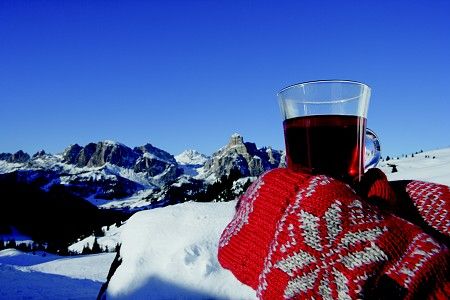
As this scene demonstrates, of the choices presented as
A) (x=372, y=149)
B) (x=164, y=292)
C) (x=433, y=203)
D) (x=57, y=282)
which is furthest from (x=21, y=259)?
(x=433, y=203)

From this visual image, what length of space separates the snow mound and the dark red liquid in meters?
1.54

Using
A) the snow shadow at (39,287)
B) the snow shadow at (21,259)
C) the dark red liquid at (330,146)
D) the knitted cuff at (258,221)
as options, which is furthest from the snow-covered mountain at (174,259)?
the snow shadow at (21,259)

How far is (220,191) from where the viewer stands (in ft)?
185

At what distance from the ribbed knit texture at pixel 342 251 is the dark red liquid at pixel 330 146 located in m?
0.21

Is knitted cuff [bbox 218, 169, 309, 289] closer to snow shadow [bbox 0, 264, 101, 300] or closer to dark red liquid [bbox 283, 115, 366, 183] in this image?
dark red liquid [bbox 283, 115, 366, 183]

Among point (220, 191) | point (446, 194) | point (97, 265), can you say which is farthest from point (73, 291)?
point (220, 191)

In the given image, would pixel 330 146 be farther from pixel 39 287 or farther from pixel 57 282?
pixel 57 282

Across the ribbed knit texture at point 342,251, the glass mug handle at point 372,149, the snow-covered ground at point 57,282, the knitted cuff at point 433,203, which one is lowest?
the snow-covered ground at point 57,282

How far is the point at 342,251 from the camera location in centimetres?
130

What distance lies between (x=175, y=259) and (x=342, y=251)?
7.68 feet

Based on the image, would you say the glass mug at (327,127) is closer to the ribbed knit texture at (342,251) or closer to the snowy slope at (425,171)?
the ribbed knit texture at (342,251)

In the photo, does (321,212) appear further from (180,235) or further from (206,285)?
(180,235)

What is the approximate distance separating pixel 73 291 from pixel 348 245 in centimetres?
2110

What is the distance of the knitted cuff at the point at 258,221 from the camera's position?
1520 millimetres
